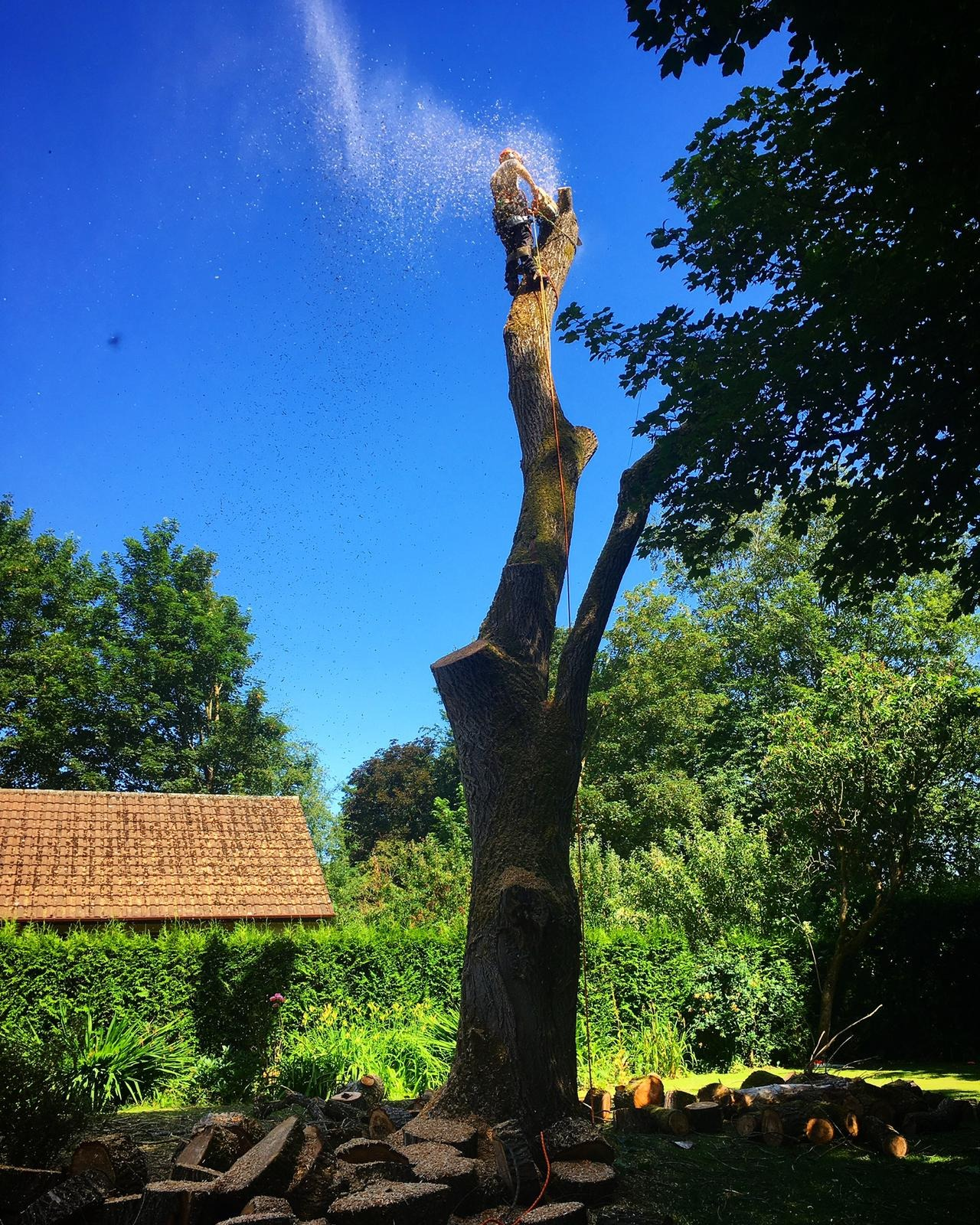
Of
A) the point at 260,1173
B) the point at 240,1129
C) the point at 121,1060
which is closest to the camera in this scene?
the point at 260,1173

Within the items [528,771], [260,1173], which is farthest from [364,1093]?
[528,771]

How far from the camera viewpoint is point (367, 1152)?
394cm

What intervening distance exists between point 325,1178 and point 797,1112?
11.1 feet

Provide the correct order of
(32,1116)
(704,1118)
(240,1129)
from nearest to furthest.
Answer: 1. (32,1116)
2. (240,1129)
3. (704,1118)

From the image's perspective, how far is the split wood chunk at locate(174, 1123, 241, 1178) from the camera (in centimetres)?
391

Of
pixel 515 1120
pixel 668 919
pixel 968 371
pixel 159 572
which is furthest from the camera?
pixel 159 572

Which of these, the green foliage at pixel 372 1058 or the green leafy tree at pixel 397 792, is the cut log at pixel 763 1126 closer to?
the green foliage at pixel 372 1058

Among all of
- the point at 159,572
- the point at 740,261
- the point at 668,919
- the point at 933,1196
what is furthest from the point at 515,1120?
the point at 159,572

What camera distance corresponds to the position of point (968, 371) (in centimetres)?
596

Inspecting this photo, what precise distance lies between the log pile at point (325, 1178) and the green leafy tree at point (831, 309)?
471 centimetres

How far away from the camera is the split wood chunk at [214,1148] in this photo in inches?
154

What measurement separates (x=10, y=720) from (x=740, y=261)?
2633cm

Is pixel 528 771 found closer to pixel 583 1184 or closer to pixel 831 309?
pixel 583 1184

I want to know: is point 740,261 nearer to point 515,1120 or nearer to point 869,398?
point 869,398
